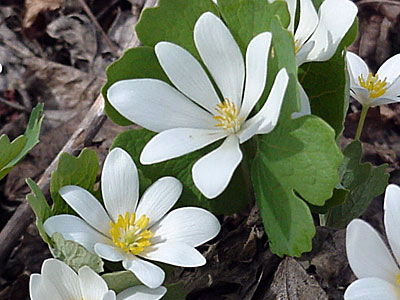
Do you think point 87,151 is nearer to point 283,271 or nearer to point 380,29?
point 283,271

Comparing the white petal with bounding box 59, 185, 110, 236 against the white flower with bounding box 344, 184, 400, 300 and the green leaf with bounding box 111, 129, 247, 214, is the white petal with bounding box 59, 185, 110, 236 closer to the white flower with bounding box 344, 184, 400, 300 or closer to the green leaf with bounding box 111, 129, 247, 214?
the green leaf with bounding box 111, 129, 247, 214

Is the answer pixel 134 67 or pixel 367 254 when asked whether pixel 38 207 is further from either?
pixel 367 254

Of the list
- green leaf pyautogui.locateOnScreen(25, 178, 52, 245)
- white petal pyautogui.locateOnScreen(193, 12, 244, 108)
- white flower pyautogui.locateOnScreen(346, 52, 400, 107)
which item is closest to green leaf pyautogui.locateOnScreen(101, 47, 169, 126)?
white petal pyautogui.locateOnScreen(193, 12, 244, 108)

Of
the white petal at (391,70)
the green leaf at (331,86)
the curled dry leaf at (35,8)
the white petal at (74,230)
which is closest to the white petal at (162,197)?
the white petal at (74,230)

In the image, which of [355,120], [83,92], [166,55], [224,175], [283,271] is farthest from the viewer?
[83,92]

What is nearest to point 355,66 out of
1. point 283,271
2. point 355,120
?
point 283,271

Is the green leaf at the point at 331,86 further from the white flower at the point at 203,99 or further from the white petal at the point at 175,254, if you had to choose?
the white petal at the point at 175,254
